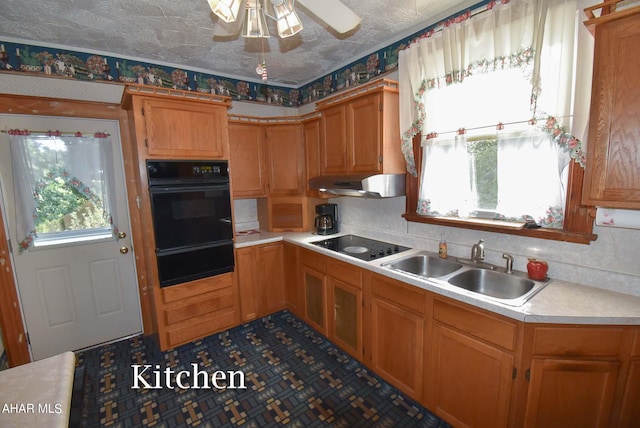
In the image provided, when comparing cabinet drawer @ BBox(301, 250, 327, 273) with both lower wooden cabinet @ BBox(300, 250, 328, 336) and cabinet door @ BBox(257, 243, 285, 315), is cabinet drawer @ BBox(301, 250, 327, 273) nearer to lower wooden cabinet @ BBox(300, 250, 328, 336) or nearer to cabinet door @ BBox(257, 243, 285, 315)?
lower wooden cabinet @ BBox(300, 250, 328, 336)

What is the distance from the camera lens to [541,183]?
1.67 meters

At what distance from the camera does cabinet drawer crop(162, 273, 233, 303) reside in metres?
2.45

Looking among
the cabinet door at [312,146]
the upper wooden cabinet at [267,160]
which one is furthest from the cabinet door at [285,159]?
the cabinet door at [312,146]

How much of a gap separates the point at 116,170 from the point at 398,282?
2562 millimetres

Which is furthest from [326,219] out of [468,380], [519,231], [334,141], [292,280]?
[468,380]

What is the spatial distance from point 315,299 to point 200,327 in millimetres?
1082

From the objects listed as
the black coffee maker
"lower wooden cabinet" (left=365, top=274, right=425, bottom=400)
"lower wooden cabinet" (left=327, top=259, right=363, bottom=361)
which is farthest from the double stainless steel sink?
the black coffee maker

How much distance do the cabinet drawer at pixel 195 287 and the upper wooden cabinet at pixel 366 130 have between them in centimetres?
147

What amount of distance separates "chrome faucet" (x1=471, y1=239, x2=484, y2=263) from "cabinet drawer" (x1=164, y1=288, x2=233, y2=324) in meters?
2.13

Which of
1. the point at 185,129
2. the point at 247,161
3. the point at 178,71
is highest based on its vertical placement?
the point at 178,71

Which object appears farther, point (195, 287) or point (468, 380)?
point (195, 287)

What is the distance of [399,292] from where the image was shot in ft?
6.12

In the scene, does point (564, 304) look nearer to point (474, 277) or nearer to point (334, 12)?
point (474, 277)

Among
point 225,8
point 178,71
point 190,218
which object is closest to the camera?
point 225,8
